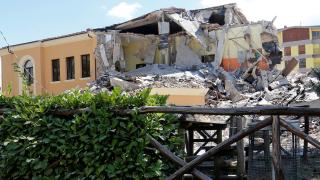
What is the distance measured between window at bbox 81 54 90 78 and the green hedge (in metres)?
25.0

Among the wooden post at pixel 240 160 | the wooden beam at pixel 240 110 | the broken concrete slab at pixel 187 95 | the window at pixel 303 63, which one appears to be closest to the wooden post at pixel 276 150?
the wooden beam at pixel 240 110

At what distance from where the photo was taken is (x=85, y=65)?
31719mm

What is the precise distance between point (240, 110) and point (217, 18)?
1111 inches

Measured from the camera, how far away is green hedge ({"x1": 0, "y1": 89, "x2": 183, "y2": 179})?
5.97 m

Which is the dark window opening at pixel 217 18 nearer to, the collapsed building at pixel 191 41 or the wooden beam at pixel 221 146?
the collapsed building at pixel 191 41

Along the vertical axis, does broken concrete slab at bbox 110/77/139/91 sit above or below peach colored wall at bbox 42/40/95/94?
below

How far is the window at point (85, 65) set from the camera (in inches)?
1238

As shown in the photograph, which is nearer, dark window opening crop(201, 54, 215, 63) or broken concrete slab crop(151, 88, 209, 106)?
broken concrete slab crop(151, 88, 209, 106)

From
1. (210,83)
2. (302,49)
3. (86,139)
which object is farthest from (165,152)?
(302,49)

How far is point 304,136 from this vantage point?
16.9 feet

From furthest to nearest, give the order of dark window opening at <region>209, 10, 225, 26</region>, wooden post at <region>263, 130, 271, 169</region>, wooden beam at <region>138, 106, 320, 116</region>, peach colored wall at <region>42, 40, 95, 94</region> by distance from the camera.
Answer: dark window opening at <region>209, 10, 225, 26</region> → peach colored wall at <region>42, 40, 95, 94</region> → wooden post at <region>263, 130, 271, 169</region> → wooden beam at <region>138, 106, 320, 116</region>

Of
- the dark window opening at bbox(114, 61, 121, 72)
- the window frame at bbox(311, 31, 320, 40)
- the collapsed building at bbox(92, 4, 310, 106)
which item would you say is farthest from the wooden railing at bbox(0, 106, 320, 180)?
the window frame at bbox(311, 31, 320, 40)

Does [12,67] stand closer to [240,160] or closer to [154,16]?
[154,16]

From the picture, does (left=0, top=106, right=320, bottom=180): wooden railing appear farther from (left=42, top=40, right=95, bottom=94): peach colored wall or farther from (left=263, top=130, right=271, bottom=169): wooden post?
(left=42, top=40, right=95, bottom=94): peach colored wall
